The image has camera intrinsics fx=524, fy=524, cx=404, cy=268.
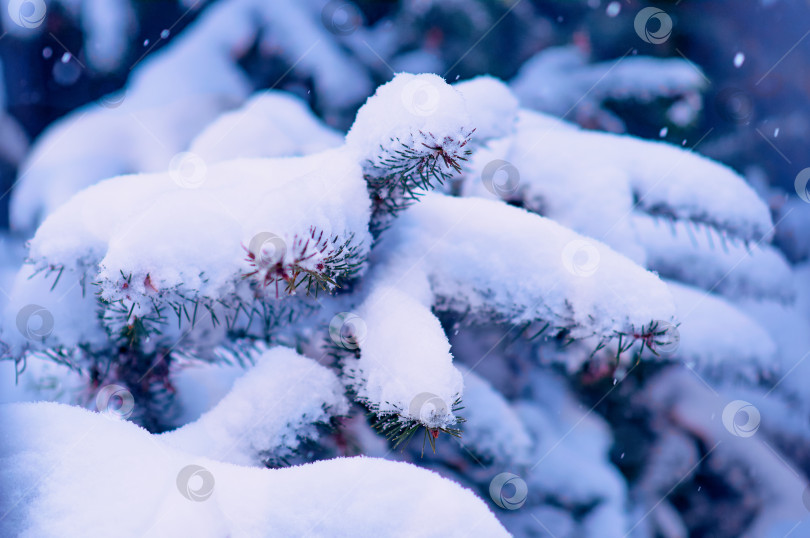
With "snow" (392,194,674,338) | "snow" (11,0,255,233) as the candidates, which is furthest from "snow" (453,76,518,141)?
"snow" (11,0,255,233)

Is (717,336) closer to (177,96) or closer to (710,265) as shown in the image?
(710,265)

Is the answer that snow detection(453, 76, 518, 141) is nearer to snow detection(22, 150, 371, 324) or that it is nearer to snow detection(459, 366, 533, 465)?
snow detection(22, 150, 371, 324)

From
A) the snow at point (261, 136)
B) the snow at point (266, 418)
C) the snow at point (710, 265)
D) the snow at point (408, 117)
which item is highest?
the snow at point (408, 117)

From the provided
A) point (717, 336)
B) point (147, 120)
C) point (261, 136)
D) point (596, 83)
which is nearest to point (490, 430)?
point (717, 336)

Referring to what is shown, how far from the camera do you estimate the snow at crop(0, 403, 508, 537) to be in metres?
0.68

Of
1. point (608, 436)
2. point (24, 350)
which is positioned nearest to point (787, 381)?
point (608, 436)

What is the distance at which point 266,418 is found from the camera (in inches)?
37.2

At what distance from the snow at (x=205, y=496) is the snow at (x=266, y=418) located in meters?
0.16

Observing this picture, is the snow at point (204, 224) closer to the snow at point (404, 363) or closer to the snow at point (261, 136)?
the snow at point (404, 363)

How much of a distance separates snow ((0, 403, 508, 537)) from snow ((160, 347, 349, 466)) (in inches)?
6.2

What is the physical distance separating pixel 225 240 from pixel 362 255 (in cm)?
25

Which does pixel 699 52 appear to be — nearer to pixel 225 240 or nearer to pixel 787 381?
pixel 787 381

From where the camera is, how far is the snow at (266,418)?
3.05 feet

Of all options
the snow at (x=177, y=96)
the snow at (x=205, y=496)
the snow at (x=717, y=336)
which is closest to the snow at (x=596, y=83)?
the snow at (x=177, y=96)
